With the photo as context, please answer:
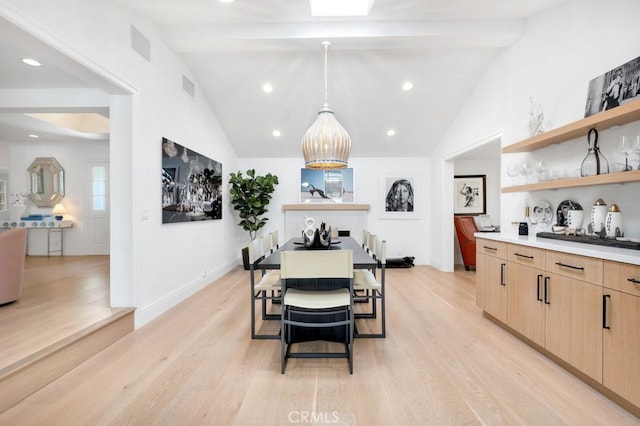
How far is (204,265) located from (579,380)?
14.6 ft

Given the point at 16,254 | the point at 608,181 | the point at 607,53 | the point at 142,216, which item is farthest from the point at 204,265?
the point at 607,53

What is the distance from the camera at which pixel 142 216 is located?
3.05 meters

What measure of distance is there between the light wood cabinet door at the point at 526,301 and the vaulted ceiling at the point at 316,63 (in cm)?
271

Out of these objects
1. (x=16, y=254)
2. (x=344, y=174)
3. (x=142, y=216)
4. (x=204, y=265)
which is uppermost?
(x=344, y=174)

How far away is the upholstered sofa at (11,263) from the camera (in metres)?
2.90

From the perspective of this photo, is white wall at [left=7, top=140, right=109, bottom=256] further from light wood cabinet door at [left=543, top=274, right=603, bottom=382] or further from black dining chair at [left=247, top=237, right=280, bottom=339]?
light wood cabinet door at [left=543, top=274, right=603, bottom=382]

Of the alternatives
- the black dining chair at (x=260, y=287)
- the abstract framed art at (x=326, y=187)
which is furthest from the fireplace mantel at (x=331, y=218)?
the black dining chair at (x=260, y=287)

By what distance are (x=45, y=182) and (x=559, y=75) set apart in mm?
8939

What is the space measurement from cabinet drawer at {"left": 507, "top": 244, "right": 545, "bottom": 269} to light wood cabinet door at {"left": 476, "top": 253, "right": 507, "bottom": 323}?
0.15 m

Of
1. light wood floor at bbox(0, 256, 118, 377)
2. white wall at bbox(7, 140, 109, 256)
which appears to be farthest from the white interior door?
light wood floor at bbox(0, 256, 118, 377)

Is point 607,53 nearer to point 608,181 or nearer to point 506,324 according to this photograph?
point 608,181

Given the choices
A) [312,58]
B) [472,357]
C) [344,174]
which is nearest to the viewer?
[472,357]

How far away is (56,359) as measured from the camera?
6.88ft

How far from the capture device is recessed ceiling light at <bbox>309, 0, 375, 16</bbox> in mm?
3195
